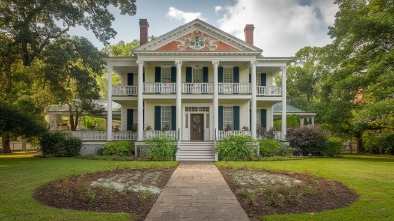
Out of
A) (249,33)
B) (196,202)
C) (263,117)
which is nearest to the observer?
(196,202)

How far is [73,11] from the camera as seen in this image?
1612 centimetres

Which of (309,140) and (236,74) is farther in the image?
(236,74)

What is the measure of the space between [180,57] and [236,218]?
48.5 ft

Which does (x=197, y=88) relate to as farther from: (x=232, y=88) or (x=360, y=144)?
(x=360, y=144)

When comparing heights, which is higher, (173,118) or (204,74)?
(204,74)

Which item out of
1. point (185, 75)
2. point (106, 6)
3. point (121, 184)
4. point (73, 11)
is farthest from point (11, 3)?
point (121, 184)

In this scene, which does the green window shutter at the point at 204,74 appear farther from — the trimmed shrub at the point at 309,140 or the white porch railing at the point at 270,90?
the trimmed shrub at the point at 309,140

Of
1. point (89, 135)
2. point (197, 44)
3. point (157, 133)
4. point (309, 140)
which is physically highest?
point (197, 44)

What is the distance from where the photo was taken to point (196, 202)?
6.88m

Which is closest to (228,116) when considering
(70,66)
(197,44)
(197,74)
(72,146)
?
(197,74)

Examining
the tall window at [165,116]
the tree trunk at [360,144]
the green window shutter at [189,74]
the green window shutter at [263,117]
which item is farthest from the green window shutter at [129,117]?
the tree trunk at [360,144]

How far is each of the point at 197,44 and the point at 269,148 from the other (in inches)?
336

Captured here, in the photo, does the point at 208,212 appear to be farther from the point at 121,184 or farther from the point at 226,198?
the point at 121,184

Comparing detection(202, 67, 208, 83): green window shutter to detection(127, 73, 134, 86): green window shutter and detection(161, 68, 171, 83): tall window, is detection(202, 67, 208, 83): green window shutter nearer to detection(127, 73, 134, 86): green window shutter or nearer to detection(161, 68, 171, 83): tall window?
detection(161, 68, 171, 83): tall window
